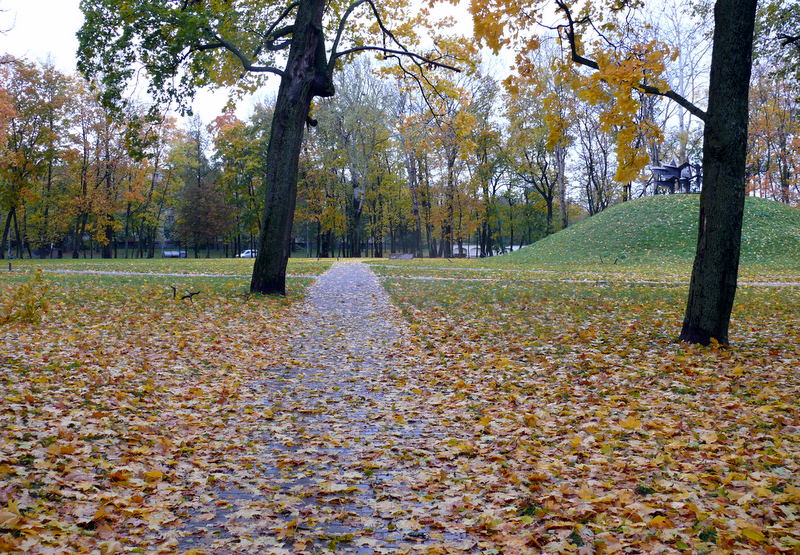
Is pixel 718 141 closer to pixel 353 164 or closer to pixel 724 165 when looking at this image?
pixel 724 165

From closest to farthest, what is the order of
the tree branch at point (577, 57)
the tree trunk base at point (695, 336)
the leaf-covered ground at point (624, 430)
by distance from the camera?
the leaf-covered ground at point (624, 430)
the tree trunk base at point (695, 336)
the tree branch at point (577, 57)

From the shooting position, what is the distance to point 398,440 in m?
4.94

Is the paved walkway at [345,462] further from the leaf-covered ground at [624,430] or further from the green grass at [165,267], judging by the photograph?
the green grass at [165,267]

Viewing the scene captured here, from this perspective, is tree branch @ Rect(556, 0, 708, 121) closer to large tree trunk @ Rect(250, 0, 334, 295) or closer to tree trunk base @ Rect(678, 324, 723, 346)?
tree trunk base @ Rect(678, 324, 723, 346)

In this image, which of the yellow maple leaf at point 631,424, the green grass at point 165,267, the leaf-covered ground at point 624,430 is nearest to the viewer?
the leaf-covered ground at point 624,430

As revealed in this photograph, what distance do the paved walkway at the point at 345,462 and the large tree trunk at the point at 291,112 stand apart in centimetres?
583

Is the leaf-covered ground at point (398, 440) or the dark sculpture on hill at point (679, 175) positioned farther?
the dark sculpture on hill at point (679, 175)

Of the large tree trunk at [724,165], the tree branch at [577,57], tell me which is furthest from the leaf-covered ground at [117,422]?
the tree branch at [577,57]

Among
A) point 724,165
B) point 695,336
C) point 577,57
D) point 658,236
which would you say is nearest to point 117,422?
point 695,336

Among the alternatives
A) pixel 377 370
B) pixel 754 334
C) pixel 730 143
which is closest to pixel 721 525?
pixel 377 370

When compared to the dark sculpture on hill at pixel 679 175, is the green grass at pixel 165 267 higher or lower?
lower

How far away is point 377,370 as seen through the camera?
298 inches

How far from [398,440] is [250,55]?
527 inches

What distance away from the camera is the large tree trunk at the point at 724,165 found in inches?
294
